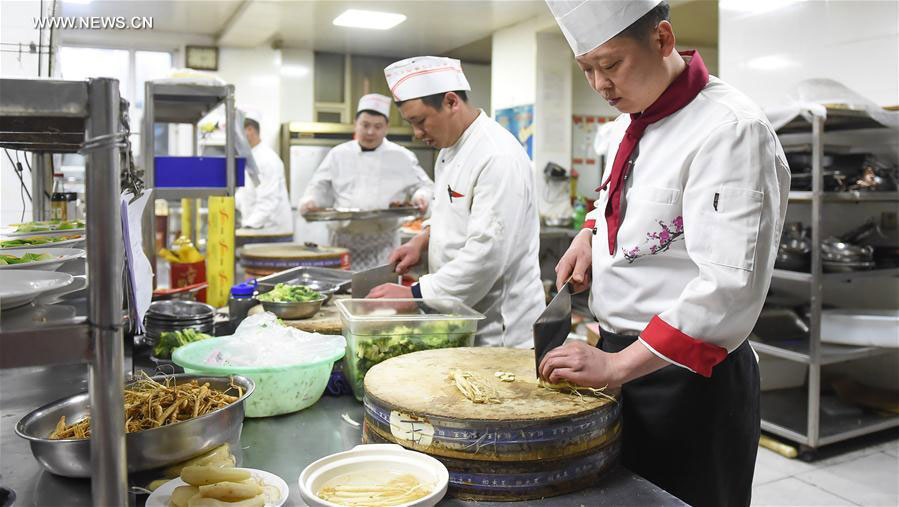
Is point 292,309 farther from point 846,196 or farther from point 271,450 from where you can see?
point 846,196

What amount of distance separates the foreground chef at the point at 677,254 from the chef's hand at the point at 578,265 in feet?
0.04

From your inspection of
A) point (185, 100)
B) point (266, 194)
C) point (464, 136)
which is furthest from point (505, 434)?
point (266, 194)

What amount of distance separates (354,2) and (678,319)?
625 centimetres

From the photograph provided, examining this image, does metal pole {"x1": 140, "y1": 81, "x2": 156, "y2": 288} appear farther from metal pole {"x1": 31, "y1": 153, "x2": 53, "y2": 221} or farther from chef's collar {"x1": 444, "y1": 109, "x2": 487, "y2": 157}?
chef's collar {"x1": 444, "y1": 109, "x2": 487, "y2": 157}

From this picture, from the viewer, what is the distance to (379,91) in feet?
31.8

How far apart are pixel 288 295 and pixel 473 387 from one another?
1.12 meters

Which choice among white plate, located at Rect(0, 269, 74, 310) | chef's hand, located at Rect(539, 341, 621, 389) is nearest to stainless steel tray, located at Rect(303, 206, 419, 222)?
chef's hand, located at Rect(539, 341, 621, 389)

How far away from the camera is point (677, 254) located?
1568mm

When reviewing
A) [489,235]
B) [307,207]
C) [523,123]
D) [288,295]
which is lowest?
[288,295]

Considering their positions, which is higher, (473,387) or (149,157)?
(149,157)

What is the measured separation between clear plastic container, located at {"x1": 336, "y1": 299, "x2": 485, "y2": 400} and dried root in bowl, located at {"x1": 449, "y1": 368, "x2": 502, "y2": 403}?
0.28m

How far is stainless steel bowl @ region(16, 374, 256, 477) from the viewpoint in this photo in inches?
45.4

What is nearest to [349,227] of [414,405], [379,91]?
[414,405]

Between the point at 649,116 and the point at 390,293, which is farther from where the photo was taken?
the point at 390,293
